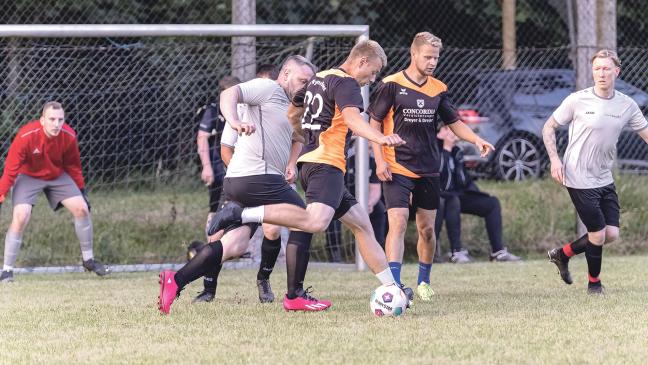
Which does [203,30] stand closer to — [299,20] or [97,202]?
[97,202]

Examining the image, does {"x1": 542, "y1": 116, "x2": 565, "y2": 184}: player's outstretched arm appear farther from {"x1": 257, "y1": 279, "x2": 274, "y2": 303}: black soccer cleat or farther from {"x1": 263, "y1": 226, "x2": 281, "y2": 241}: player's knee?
{"x1": 257, "y1": 279, "x2": 274, "y2": 303}: black soccer cleat

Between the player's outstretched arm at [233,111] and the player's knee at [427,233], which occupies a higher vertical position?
the player's outstretched arm at [233,111]

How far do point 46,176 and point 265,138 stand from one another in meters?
3.83

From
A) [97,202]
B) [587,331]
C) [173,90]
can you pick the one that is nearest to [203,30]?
[173,90]

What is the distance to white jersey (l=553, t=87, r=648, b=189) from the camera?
29.2 ft

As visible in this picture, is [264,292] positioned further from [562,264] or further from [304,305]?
[562,264]

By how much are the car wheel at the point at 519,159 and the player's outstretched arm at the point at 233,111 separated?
25.9 ft

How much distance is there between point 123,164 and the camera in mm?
12234

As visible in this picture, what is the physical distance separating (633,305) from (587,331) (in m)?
1.40

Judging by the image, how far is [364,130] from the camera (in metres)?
7.35

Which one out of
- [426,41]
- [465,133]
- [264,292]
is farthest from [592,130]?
[264,292]

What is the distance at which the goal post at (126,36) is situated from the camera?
1095 cm

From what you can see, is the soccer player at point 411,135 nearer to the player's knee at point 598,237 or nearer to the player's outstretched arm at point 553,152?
the player's outstretched arm at point 553,152

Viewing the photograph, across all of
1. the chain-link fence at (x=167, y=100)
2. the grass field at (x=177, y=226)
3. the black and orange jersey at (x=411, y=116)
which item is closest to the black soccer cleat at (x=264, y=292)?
the black and orange jersey at (x=411, y=116)
